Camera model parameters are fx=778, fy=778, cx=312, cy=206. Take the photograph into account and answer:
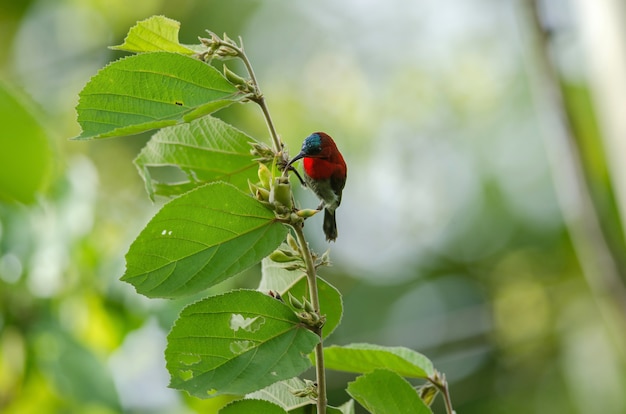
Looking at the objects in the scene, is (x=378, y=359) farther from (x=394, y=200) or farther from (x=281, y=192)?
(x=394, y=200)

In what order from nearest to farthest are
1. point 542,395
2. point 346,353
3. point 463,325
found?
point 346,353 < point 463,325 < point 542,395

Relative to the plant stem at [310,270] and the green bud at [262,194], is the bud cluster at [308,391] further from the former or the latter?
the green bud at [262,194]

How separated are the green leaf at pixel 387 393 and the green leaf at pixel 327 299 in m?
0.08

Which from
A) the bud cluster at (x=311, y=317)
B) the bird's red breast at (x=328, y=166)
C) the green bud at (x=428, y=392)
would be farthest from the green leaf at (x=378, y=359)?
the bird's red breast at (x=328, y=166)

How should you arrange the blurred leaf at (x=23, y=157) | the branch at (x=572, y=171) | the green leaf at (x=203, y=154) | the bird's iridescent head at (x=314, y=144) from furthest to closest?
the branch at (x=572, y=171), the blurred leaf at (x=23, y=157), the bird's iridescent head at (x=314, y=144), the green leaf at (x=203, y=154)

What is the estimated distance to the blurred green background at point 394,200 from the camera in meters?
1.58

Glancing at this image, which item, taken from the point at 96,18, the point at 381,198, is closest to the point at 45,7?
the point at 96,18

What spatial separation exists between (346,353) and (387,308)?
5.66m

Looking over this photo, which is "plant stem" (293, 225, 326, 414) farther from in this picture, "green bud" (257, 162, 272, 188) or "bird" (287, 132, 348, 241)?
"bird" (287, 132, 348, 241)

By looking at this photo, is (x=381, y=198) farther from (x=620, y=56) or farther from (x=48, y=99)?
(x=620, y=56)

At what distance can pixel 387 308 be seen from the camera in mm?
6336

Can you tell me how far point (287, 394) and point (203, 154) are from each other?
0.77 feet

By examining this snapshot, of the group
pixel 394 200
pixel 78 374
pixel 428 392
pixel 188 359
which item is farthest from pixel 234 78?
pixel 394 200

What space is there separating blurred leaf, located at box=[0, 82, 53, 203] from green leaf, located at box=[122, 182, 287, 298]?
2.43 feet
